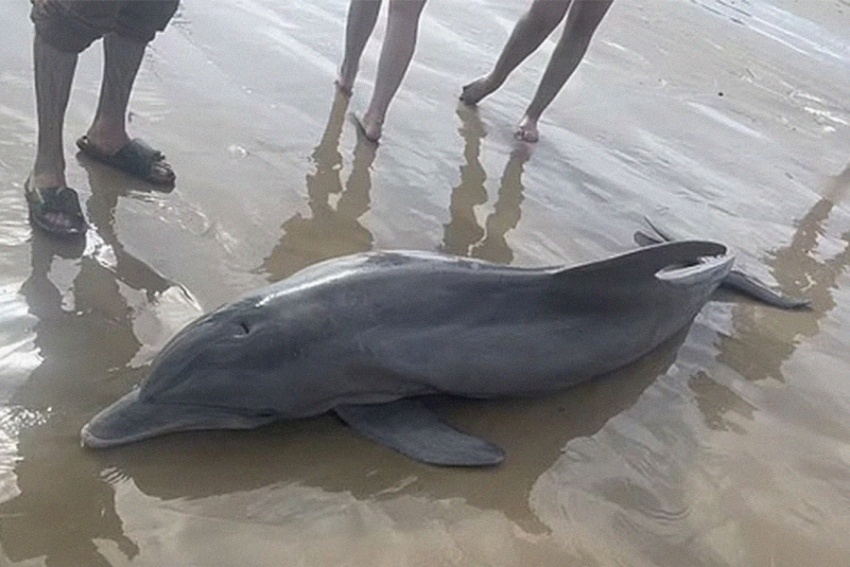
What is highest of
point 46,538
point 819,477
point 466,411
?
point 819,477

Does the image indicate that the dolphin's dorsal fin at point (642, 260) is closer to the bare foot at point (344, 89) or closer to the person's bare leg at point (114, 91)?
the person's bare leg at point (114, 91)

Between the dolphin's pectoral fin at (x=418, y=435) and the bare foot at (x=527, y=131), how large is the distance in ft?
11.3

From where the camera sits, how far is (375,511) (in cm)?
319

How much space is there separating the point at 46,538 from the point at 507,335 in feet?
5.90

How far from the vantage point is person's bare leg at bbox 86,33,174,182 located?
464 centimetres

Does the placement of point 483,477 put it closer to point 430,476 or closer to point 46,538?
point 430,476

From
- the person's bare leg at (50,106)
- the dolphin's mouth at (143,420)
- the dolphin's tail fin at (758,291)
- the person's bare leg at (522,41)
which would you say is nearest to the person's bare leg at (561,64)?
the person's bare leg at (522,41)

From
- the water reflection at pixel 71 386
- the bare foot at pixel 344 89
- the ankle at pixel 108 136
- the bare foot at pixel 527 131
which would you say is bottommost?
the water reflection at pixel 71 386

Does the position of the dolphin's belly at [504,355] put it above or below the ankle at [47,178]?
above

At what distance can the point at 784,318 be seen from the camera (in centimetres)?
510

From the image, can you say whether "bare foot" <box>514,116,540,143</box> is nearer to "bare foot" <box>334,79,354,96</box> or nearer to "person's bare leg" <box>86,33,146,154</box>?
"bare foot" <box>334,79,354,96</box>

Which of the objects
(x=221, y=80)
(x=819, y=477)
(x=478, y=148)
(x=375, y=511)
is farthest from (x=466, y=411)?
(x=221, y=80)

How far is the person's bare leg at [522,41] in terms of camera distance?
6.75m

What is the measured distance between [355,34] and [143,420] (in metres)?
3.93
